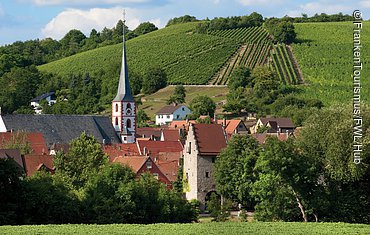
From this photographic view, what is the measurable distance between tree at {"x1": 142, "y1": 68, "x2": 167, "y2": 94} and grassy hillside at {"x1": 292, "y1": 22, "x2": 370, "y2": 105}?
25.0 m

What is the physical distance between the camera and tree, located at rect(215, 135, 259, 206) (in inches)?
2328

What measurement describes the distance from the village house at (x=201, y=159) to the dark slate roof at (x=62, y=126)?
37.4 m

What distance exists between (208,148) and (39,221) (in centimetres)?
2163

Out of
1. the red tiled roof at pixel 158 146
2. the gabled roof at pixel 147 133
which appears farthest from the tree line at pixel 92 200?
the gabled roof at pixel 147 133

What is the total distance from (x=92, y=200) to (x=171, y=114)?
3493 inches

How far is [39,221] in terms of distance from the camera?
139ft

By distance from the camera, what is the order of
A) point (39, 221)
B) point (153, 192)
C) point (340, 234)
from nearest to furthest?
point (340, 234) < point (39, 221) < point (153, 192)

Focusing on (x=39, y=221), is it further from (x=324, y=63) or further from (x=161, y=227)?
(x=324, y=63)

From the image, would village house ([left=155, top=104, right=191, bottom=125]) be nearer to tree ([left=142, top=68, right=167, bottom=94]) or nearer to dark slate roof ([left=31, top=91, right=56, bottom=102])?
tree ([left=142, top=68, right=167, bottom=94])

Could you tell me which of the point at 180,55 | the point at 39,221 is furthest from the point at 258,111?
the point at 39,221

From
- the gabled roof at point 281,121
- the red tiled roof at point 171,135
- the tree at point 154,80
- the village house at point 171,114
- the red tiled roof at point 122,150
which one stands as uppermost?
the tree at point 154,80

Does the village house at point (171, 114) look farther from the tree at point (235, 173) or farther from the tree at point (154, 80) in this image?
the tree at point (235, 173)

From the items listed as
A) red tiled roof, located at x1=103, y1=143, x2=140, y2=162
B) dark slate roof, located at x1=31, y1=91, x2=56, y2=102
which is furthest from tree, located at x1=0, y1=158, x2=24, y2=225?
dark slate roof, located at x1=31, y1=91, x2=56, y2=102

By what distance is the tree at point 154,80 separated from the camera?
490ft
